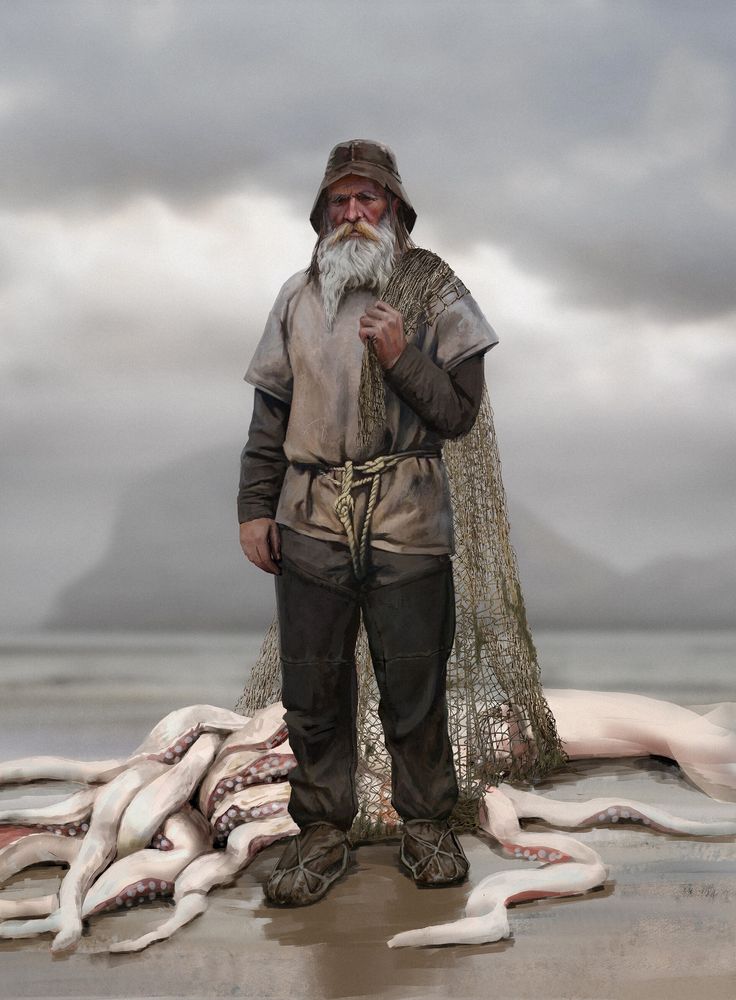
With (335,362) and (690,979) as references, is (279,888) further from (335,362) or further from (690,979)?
(335,362)

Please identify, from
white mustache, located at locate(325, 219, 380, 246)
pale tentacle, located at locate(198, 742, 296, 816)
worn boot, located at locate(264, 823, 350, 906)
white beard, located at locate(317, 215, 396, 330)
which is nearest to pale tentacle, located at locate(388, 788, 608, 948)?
worn boot, located at locate(264, 823, 350, 906)

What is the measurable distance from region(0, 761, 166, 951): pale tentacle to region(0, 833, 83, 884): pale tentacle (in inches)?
3.8

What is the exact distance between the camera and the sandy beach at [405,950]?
2.32 metres

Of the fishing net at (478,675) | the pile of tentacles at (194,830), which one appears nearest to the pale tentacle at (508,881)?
the pile of tentacles at (194,830)

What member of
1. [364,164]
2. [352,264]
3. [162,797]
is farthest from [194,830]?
[364,164]

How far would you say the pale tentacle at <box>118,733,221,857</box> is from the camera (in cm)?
307

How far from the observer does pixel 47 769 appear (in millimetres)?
3865

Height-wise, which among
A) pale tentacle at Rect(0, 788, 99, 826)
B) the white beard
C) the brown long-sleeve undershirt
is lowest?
pale tentacle at Rect(0, 788, 99, 826)

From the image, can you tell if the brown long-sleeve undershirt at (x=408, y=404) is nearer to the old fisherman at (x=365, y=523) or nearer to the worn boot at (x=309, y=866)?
the old fisherman at (x=365, y=523)

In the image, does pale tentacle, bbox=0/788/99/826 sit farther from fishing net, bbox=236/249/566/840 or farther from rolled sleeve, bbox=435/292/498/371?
rolled sleeve, bbox=435/292/498/371

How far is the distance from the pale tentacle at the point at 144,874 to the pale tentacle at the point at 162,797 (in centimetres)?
5

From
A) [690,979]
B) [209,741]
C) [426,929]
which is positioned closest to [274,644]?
[209,741]

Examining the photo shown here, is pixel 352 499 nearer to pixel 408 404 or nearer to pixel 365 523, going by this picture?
pixel 365 523

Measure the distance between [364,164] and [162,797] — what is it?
1.74m
